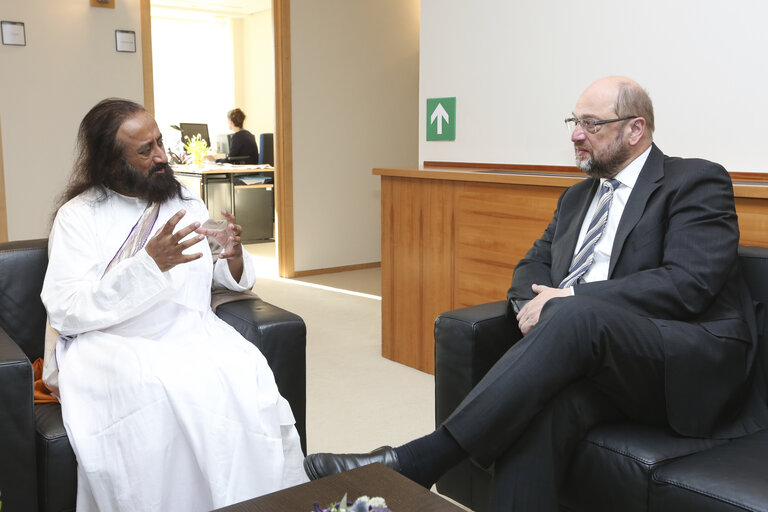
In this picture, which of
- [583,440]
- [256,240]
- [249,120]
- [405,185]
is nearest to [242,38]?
[249,120]

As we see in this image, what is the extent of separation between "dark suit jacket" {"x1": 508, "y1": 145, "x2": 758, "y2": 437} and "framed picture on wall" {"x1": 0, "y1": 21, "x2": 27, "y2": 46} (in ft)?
13.9

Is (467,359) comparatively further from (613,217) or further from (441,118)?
(441,118)

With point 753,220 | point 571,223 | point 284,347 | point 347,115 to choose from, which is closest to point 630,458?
point 571,223

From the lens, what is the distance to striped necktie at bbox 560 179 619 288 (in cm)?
237

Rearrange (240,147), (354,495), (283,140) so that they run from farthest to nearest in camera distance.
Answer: (240,147) → (283,140) → (354,495)

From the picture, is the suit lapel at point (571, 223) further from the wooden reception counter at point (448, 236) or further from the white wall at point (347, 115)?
the white wall at point (347, 115)

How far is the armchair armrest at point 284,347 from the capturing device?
230 cm

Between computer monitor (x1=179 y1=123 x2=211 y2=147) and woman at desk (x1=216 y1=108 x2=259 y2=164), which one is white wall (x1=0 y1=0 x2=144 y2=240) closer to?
woman at desk (x1=216 y1=108 x2=259 y2=164)

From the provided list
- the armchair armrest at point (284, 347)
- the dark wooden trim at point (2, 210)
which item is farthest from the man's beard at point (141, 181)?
the dark wooden trim at point (2, 210)

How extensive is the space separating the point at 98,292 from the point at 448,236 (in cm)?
200

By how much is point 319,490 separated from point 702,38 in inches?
91.6

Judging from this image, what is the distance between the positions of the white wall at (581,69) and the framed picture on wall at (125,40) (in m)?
2.50

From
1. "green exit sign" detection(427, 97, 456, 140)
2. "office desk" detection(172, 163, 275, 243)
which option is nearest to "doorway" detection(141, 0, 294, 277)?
"office desk" detection(172, 163, 275, 243)

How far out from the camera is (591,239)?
238 cm
